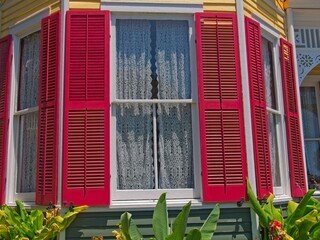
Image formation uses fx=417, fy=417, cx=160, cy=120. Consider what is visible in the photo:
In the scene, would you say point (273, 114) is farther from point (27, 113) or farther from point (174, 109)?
point (27, 113)

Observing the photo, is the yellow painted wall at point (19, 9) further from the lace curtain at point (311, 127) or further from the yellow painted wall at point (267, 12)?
the lace curtain at point (311, 127)

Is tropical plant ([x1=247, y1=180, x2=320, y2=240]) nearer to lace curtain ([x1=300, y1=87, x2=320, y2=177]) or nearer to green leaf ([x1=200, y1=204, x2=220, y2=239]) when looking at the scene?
green leaf ([x1=200, y1=204, x2=220, y2=239])

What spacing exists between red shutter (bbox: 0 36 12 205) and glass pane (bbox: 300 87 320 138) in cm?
531

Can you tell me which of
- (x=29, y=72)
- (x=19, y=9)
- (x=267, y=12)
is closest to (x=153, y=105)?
(x=29, y=72)

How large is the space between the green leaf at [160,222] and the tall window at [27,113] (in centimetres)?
200

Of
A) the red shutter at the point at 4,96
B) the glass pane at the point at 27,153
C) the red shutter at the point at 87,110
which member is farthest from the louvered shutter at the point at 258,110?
the red shutter at the point at 4,96

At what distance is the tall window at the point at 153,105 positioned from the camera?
5125mm

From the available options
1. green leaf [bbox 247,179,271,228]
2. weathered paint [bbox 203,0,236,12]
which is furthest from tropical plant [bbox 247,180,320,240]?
weathered paint [bbox 203,0,236,12]

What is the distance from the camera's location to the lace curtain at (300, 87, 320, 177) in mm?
7699

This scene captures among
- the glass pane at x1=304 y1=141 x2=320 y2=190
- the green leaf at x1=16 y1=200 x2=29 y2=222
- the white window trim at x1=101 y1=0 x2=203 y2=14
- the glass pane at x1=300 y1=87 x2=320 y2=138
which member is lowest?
the green leaf at x1=16 y1=200 x2=29 y2=222

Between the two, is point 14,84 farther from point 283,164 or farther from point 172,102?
point 283,164

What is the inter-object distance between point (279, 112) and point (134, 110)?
2.29 meters

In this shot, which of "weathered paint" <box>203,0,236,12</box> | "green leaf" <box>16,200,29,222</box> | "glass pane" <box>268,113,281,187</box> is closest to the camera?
"green leaf" <box>16,200,29,222</box>

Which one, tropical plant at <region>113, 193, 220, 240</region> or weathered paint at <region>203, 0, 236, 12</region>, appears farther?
weathered paint at <region>203, 0, 236, 12</region>
